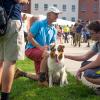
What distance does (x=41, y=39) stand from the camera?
27.1 feet

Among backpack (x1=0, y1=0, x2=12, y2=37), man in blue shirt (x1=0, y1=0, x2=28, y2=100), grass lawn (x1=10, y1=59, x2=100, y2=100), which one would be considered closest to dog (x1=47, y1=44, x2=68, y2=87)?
grass lawn (x1=10, y1=59, x2=100, y2=100)

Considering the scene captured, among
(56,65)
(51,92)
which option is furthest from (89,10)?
(51,92)

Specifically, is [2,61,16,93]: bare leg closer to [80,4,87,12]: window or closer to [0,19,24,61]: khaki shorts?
[0,19,24,61]: khaki shorts

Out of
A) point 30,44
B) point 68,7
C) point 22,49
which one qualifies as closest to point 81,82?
point 30,44

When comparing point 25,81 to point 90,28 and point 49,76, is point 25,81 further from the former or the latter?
point 90,28

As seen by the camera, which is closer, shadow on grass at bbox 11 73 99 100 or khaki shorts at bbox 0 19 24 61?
khaki shorts at bbox 0 19 24 61

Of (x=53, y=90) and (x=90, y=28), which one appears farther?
(x=53, y=90)

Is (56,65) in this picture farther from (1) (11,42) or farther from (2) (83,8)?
(2) (83,8)

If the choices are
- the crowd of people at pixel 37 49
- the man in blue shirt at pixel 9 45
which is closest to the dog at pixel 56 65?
the crowd of people at pixel 37 49

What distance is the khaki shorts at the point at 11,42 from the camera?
5.86 meters

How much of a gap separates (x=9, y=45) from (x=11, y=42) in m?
0.04

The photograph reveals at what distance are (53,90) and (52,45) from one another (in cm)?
77

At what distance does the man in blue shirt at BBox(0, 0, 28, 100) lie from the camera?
19.2 feet

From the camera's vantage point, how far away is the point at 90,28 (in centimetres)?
702
